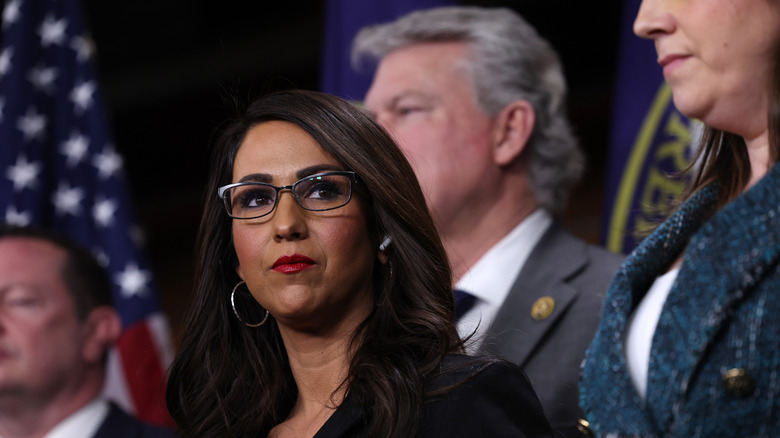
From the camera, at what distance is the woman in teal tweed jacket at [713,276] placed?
1.24 m

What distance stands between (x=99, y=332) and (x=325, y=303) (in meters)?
1.50

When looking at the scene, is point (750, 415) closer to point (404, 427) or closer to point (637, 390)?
point (637, 390)

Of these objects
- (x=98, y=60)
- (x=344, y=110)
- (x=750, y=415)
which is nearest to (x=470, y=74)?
(x=344, y=110)

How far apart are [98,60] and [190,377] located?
4.62 metres

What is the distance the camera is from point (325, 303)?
5.54 feet

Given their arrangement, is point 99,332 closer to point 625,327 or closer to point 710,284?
point 625,327

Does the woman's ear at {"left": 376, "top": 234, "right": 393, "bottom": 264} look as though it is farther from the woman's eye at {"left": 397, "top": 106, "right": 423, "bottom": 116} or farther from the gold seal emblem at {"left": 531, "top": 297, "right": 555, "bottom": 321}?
the woman's eye at {"left": 397, "top": 106, "right": 423, "bottom": 116}

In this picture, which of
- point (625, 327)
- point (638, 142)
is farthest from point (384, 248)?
point (638, 142)

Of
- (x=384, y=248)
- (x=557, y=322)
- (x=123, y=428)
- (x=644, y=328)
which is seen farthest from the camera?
(x=123, y=428)

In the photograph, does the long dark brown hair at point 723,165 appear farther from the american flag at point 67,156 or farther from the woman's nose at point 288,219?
the american flag at point 67,156

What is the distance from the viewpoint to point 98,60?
20.3ft

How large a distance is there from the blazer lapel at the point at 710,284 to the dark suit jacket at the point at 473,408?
0.31 meters

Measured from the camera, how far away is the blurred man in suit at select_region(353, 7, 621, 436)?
244 cm

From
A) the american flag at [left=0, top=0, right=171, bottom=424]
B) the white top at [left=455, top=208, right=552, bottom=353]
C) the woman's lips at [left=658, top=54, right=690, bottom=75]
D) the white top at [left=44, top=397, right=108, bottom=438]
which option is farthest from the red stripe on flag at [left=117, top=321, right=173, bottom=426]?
the woman's lips at [left=658, top=54, right=690, bottom=75]
